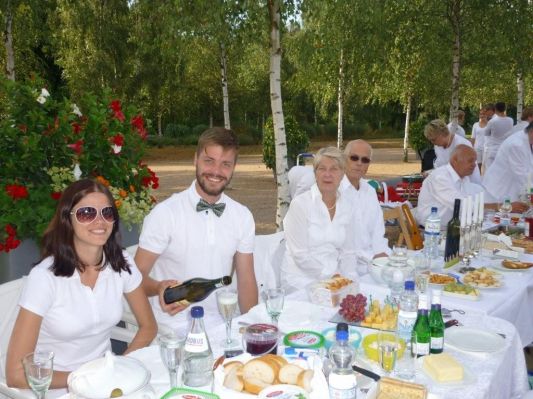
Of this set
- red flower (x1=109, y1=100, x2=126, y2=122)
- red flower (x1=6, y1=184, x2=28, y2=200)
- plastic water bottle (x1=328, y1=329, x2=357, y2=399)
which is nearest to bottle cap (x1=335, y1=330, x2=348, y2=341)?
plastic water bottle (x1=328, y1=329, x2=357, y2=399)

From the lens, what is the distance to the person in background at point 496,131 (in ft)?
40.4

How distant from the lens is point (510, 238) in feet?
Result: 14.3

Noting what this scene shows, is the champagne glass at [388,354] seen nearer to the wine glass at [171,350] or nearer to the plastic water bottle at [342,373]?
the plastic water bottle at [342,373]

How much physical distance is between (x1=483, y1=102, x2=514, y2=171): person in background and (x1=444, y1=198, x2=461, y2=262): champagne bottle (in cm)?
932

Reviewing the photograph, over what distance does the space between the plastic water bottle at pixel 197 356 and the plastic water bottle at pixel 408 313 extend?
0.89m

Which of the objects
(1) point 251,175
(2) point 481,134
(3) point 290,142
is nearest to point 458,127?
(2) point 481,134

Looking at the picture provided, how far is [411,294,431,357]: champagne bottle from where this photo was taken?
2.32 m

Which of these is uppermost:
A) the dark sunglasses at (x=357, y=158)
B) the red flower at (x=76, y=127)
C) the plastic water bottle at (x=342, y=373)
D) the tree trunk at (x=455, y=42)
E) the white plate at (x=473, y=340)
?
the tree trunk at (x=455, y=42)

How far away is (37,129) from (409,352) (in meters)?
3.36

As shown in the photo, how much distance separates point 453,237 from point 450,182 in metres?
1.66

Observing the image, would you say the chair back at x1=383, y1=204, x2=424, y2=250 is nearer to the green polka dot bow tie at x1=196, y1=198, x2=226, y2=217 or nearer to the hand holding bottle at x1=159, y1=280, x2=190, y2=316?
the green polka dot bow tie at x1=196, y1=198, x2=226, y2=217

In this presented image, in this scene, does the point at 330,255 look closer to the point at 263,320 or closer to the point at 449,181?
the point at 263,320

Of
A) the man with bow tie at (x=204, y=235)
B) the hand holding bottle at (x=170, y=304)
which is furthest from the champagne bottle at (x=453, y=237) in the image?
the hand holding bottle at (x=170, y=304)

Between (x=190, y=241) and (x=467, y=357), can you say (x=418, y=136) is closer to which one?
(x=190, y=241)
